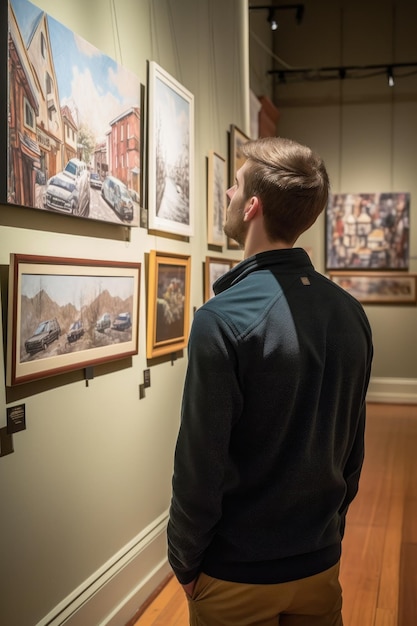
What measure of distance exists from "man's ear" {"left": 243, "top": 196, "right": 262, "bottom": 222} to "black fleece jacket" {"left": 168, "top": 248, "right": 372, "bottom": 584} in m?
0.11

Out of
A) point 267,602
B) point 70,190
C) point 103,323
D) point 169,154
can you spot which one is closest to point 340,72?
point 169,154

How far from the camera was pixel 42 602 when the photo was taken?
9.68 ft

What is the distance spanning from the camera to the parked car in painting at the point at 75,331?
3.05 metres

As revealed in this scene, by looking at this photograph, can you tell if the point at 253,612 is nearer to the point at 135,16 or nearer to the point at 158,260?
the point at 158,260

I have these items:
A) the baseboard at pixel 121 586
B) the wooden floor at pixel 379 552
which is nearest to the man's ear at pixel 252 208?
the baseboard at pixel 121 586

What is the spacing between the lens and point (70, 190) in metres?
2.99

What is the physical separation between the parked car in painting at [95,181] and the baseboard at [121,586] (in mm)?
1926

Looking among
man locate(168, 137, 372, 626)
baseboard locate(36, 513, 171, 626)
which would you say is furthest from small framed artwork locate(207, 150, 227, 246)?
man locate(168, 137, 372, 626)

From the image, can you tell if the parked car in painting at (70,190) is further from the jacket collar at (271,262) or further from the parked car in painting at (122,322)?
the jacket collar at (271,262)

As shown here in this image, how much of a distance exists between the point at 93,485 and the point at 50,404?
2.15ft

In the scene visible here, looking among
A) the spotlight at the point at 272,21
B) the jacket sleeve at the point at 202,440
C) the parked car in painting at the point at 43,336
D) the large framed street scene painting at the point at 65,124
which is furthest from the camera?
the spotlight at the point at 272,21

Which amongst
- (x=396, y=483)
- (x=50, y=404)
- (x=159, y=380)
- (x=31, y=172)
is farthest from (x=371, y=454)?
(x=31, y=172)

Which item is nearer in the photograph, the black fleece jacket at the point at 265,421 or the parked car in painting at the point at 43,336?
the black fleece jacket at the point at 265,421

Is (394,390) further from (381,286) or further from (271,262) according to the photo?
(271,262)
